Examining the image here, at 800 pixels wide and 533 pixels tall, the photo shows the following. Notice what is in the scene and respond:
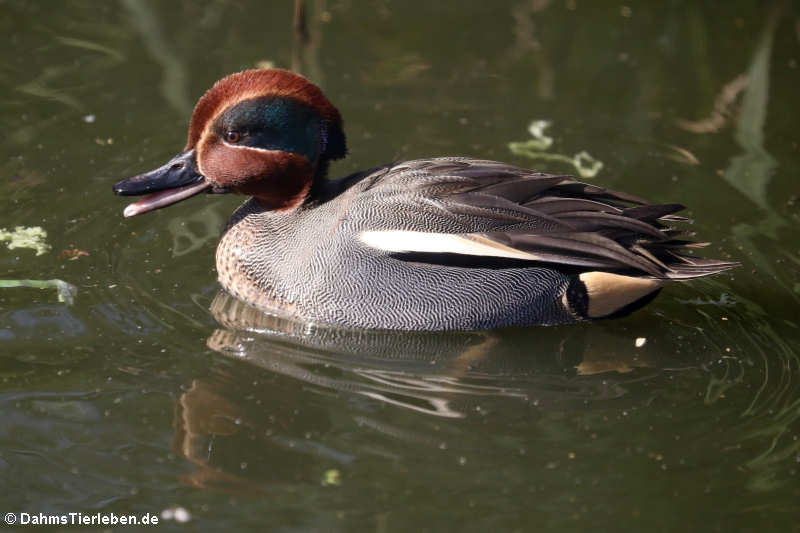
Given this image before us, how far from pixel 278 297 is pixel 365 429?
1.10 metres

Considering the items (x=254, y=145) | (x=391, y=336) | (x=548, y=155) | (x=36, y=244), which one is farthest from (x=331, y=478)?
(x=548, y=155)

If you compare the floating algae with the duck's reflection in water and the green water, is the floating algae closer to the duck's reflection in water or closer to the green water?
the green water

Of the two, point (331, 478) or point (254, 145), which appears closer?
point (331, 478)

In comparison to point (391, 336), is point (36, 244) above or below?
below

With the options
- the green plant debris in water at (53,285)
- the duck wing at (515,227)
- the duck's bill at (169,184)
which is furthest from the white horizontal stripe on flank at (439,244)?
the green plant debris in water at (53,285)

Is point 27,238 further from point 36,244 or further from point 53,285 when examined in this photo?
point 53,285

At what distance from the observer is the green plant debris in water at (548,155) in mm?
7270

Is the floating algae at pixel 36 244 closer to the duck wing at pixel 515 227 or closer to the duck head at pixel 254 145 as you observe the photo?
the duck head at pixel 254 145

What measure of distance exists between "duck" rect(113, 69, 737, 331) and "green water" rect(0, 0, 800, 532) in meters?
0.20

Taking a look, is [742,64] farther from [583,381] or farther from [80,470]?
[80,470]

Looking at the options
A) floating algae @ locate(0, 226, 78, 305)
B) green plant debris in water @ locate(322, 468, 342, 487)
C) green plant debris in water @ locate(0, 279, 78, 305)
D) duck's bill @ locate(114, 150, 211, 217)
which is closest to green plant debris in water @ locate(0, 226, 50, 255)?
floating algae @ locate(0, 226, 78, 305)

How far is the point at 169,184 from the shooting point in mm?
5688

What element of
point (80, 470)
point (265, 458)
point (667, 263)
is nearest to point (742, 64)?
point (667, 263)

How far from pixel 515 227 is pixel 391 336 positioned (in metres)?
0.87
